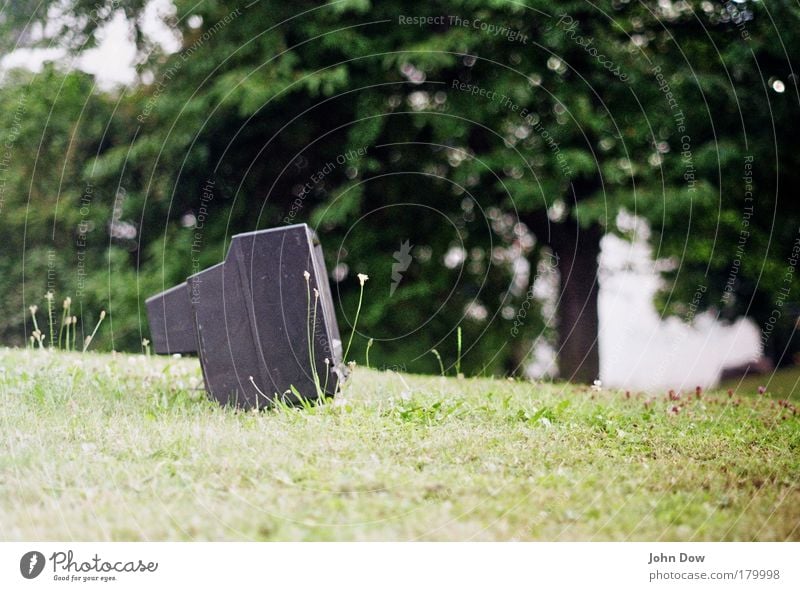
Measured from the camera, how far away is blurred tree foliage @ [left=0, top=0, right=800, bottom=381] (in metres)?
7.70

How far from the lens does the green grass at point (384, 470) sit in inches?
118

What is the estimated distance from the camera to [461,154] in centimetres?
822

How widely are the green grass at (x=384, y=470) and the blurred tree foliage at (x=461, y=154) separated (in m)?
3.33

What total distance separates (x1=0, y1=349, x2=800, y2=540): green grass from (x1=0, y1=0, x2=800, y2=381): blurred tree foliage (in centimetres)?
333

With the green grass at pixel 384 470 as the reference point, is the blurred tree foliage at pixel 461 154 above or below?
above

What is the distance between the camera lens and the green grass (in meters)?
3.01

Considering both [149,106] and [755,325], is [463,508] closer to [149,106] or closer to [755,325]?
[755,325]

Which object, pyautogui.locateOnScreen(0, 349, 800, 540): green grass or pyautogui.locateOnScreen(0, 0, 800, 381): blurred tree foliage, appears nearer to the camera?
pyautogui.locateOnScreen(0, 349, 800, 540): green grass

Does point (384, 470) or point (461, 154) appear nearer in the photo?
point (384, 470)

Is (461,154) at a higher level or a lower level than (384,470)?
higher

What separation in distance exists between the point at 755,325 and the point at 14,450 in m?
8.00

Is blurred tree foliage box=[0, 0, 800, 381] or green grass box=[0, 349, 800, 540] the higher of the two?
blurred tree foliage box=[0, 0, 800, 381]

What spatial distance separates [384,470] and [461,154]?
5.50 meters

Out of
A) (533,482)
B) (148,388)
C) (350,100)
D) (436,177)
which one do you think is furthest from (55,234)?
(533,482)
